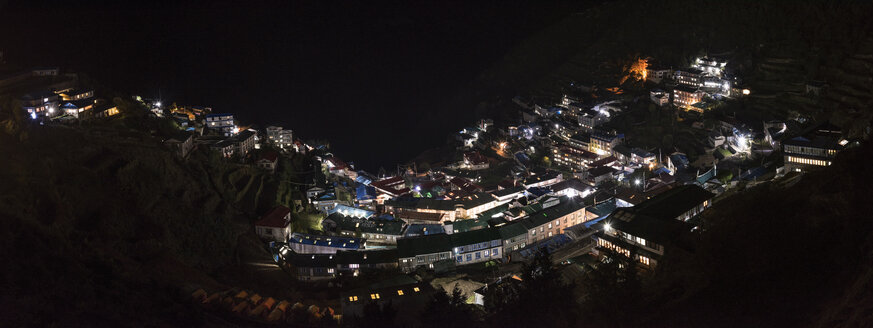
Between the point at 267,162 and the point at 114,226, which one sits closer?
the point at 114,226

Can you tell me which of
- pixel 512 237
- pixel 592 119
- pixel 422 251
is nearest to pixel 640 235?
pixel 512 237


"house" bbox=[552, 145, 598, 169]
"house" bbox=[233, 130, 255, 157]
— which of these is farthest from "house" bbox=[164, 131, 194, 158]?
"house" bbox=[552, 145, 598, 169]

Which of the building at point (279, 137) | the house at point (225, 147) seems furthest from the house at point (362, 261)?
the building at point (279, 137)

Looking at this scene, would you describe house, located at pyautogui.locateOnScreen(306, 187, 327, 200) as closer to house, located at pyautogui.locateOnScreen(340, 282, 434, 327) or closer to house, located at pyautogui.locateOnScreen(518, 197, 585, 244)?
house, located at pyautogui.locateOnScreen(518, 197, 585, 244)

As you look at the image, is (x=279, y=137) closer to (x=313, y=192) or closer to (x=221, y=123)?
(x=221, y=123)

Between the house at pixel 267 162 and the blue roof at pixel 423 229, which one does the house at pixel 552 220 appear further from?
the house at pixel 267 162
